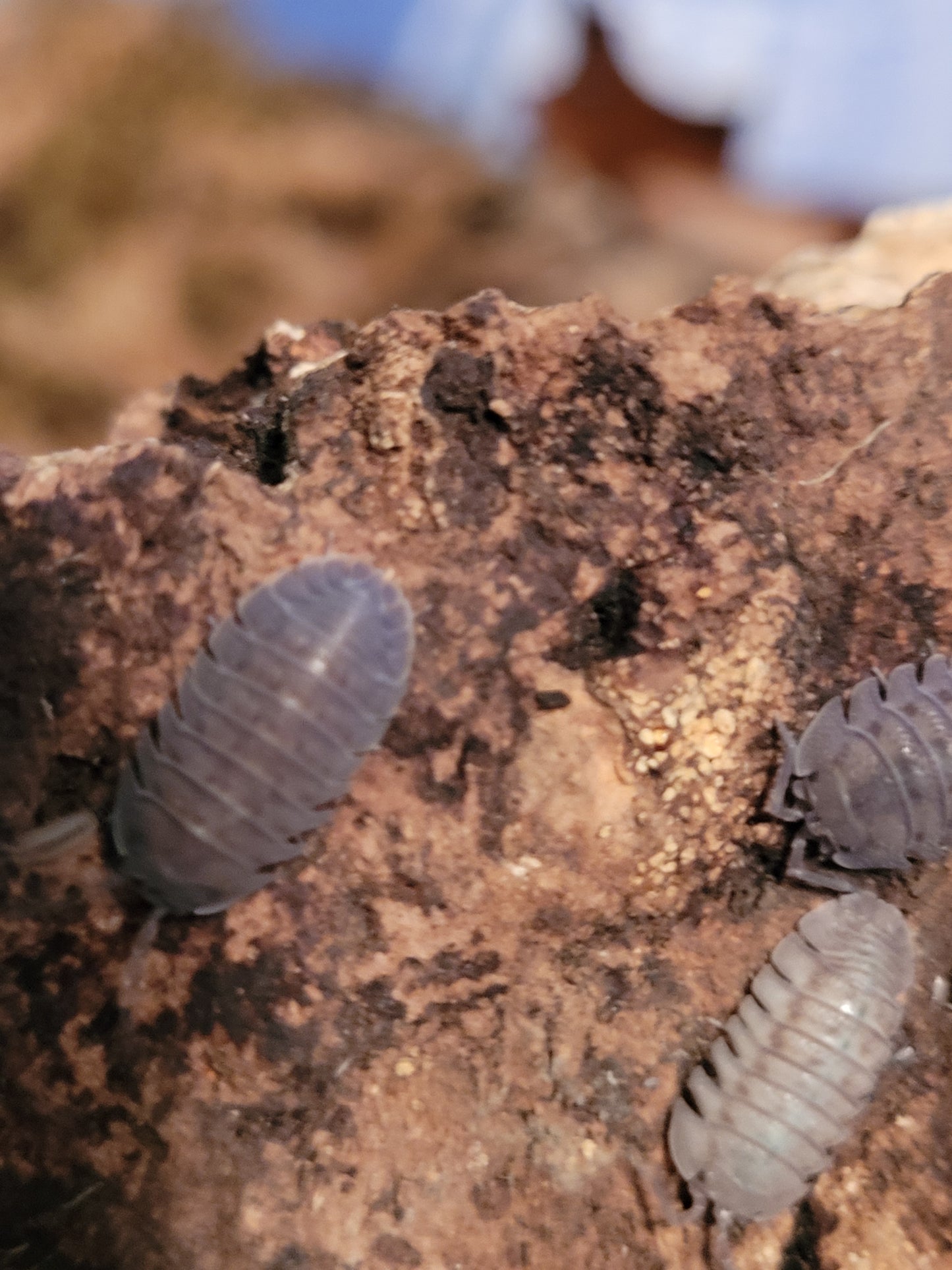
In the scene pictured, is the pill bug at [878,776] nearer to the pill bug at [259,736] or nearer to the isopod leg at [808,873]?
the isopod leg at [808,873]

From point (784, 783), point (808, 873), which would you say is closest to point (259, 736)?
point (784, 783)

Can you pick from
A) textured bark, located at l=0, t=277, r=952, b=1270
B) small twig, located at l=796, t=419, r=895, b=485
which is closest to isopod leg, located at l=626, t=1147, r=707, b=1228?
textured bark, located at l=0, t=277, r=952, b=1270

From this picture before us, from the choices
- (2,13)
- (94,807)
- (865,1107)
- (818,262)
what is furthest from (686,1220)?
(2,13)

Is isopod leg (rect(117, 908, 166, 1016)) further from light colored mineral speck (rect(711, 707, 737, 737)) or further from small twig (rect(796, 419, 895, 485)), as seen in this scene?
small twig (rect(796, 419, 895, 485))

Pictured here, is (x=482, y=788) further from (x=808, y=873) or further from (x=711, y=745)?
(x=808, y=873)

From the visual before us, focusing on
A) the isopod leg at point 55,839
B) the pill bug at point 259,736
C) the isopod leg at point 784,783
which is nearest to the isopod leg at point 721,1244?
the isopod leg at point 784,783
